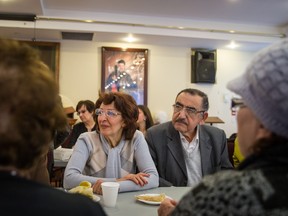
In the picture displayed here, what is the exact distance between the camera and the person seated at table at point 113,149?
7.18ft

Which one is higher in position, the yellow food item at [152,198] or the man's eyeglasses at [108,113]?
the man's eyeglasses at [108,113]

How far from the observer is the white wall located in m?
5.98

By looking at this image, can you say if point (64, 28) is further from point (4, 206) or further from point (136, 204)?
point (4, 206)

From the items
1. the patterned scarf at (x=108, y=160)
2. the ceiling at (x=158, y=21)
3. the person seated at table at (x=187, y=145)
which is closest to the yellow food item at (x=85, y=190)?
the patterned scarf at (x=108, y=160)

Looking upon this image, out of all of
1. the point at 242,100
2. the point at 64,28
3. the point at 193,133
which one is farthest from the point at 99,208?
the point at 64,28

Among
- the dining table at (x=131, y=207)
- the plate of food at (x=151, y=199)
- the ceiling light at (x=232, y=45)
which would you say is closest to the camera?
the dining table at (x=131, y=207)

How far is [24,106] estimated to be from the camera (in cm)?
73

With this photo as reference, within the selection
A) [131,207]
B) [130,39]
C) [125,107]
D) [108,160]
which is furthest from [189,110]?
[130,39]

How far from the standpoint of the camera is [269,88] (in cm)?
80

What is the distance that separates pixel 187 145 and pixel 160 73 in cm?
380

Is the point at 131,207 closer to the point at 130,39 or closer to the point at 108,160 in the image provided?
the point at 108,160

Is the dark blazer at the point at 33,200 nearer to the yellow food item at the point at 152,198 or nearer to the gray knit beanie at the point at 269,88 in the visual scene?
the gray knit beanie at the point at 269,88

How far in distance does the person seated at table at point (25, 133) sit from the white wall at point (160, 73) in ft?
16.2

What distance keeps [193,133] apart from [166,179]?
434 mm
